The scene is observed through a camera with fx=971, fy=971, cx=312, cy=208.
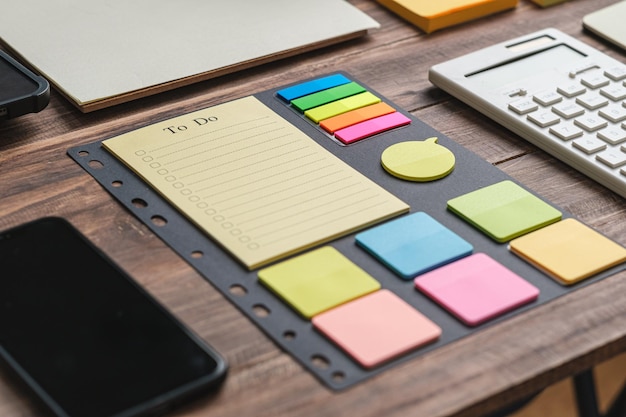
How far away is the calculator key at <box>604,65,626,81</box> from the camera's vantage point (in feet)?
2.73

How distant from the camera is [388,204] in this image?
694 millimetres

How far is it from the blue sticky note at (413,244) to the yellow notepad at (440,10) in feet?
1.07

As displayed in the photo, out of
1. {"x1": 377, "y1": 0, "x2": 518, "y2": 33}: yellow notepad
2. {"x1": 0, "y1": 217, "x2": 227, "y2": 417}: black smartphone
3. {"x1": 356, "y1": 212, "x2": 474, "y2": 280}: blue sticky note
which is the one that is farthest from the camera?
{"x1": 377, "y1": 0, "x2": 518, "y2": 33}: yellow notepad

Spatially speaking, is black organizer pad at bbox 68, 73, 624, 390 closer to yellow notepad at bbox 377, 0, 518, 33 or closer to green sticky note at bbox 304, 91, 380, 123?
green sticky note at bbox 304, 91, 380, 123

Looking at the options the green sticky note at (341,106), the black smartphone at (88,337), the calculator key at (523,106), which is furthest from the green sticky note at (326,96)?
the black smartphone at (88,337)

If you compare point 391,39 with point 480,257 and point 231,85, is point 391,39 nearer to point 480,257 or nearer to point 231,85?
point 231,85

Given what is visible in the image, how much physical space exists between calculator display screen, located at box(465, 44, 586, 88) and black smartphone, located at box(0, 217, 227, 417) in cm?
39

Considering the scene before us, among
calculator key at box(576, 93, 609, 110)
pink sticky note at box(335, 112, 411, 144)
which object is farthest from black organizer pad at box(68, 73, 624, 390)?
calculator key at box(576, 93, 609, 110)

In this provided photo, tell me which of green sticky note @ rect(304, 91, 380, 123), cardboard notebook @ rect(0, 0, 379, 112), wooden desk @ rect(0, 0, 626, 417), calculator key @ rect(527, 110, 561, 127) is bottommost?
wooden desk @ rect(0, 0, 626, 417)

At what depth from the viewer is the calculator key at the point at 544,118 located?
0.77m

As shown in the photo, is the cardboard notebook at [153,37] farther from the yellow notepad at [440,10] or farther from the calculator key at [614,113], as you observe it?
the calculator key at [614,113]

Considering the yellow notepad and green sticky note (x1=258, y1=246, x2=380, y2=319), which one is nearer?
green sticky note (x1=258, y1=246, x2=380, y2=319)

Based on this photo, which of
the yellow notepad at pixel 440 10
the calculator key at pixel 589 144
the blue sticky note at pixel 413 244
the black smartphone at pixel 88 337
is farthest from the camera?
the yellow notepad at pixel 440 10

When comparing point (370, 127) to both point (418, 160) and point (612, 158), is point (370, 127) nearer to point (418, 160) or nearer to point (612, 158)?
point (418, 160)
